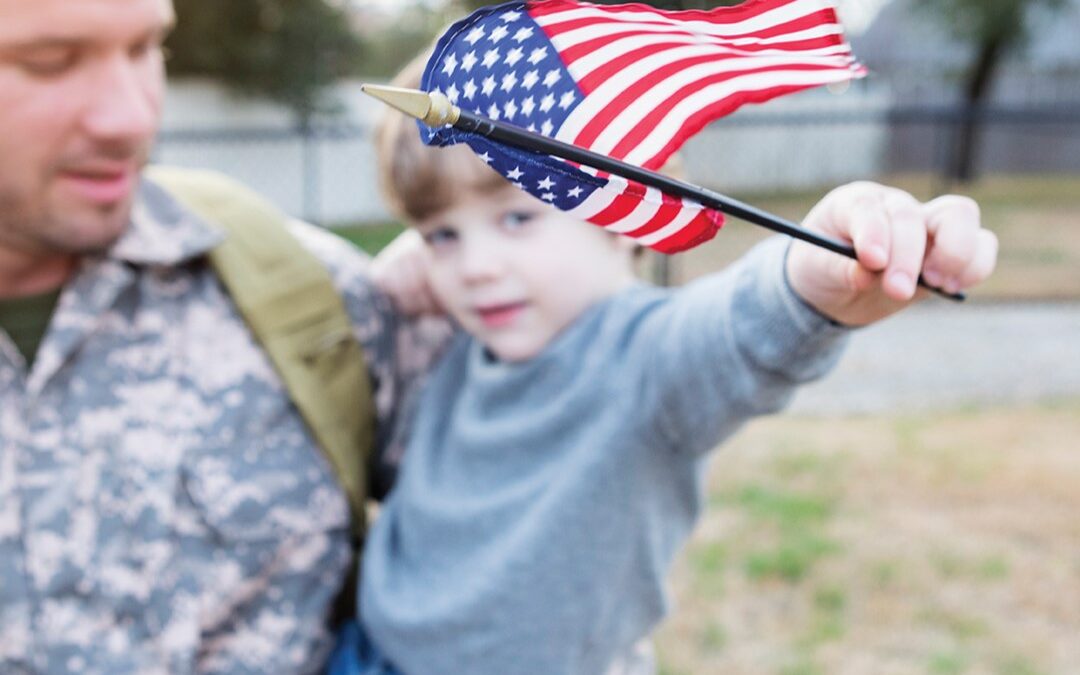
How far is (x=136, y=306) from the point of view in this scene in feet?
6.14

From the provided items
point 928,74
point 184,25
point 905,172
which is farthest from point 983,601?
point 928,74

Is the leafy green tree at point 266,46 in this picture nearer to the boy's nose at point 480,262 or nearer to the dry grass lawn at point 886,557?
the dry grass lawn at point 886,557

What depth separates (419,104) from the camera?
88cm

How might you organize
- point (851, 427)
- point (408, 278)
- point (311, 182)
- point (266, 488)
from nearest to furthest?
point (266, 488)
point (408, 278)
point (851, 427)
point (311, 182)

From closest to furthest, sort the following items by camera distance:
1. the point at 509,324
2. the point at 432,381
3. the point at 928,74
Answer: the point at 509,324
the point at 432,381
the point at 928,74

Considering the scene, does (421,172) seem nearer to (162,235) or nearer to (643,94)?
(162,235)

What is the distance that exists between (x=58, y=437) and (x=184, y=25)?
1258 centimetres

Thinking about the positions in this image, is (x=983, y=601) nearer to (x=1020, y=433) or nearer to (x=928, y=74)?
(x=1020, y=433)

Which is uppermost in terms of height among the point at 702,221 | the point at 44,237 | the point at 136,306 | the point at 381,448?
the point at 702,221

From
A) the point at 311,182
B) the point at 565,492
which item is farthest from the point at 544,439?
the point at 311,182

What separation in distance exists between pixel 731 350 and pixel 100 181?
1.05 m

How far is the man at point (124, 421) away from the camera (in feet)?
5.49

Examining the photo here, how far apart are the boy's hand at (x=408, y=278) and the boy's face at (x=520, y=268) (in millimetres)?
262

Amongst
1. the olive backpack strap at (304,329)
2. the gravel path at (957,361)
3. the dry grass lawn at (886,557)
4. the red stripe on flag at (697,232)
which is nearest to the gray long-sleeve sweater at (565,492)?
the olive backpack strap at (304,329)
